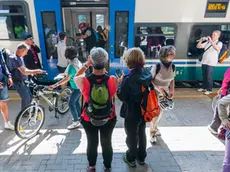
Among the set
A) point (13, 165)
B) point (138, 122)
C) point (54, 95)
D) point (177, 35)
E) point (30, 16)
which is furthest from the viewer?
point (177, 35)

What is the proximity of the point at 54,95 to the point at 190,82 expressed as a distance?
4419 millimetres

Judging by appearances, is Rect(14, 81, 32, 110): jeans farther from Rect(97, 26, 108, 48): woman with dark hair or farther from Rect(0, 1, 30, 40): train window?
Rect(97, 26, 108, 48): woman with dark hair

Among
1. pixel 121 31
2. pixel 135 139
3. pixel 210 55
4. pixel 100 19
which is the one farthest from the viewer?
pixel 100 19

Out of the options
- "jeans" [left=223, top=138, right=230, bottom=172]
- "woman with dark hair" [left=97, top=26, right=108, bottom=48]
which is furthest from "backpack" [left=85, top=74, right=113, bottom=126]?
"woman with dark hair" [left=97, top=26, right=108, bottom=48]

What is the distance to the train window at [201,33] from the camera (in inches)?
215

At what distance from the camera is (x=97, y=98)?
221 centimetres

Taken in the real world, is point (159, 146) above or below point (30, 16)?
below

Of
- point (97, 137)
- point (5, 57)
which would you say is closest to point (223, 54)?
point (97, 137)

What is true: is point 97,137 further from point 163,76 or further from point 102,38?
point 102,38

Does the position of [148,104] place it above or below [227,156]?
above

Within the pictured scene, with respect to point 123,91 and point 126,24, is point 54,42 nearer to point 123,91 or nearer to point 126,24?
point 126,24

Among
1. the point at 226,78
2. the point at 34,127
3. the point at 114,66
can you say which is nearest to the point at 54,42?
the point at 114,66

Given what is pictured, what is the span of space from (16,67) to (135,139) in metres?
2.43

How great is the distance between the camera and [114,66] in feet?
18.4
